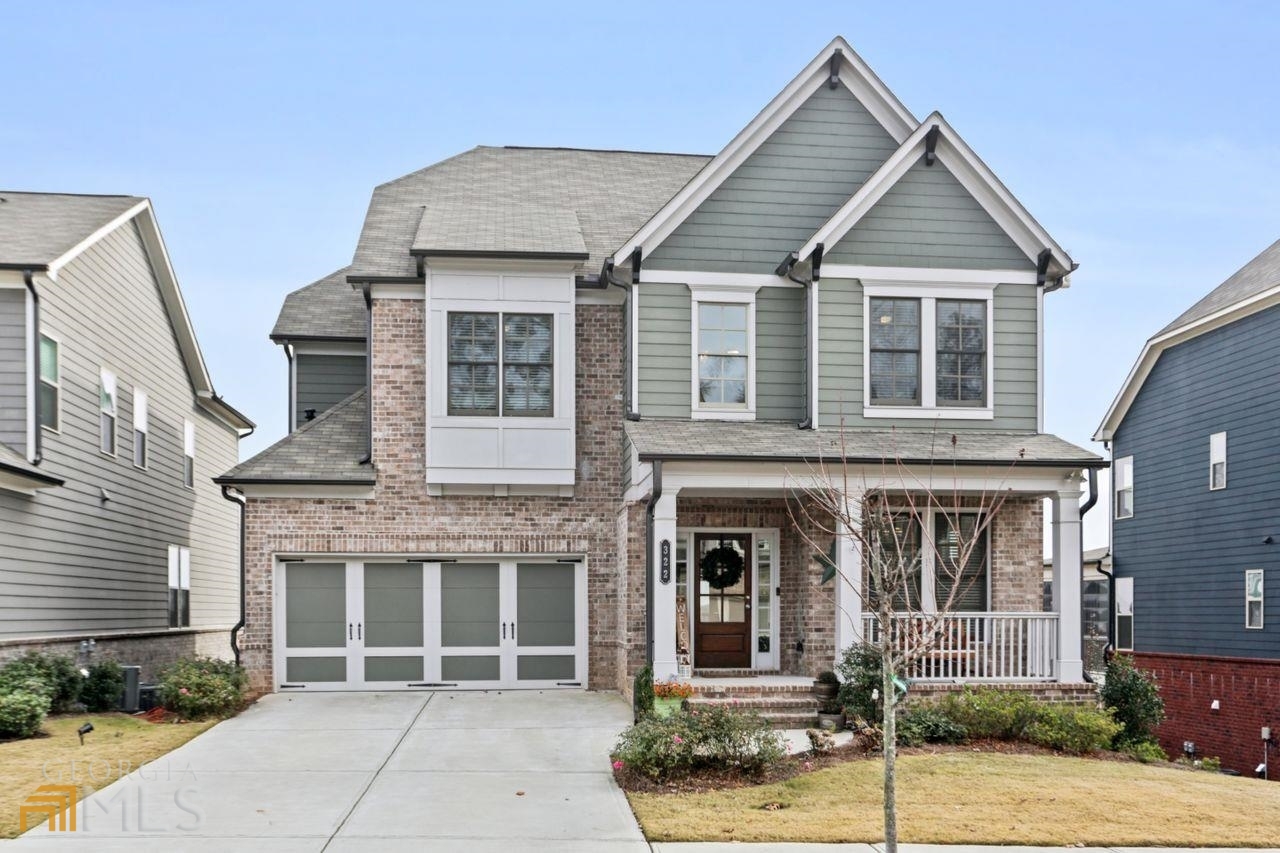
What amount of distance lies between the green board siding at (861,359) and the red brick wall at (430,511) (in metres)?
3.25

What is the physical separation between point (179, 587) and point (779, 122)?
14278 mm

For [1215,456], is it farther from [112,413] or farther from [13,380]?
[13,380]

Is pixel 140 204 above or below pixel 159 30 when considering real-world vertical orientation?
below

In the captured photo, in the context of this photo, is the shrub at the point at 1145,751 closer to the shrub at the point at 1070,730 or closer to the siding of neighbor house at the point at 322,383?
the shrub at the point at 1070,730

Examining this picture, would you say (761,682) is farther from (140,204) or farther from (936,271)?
(140,204)

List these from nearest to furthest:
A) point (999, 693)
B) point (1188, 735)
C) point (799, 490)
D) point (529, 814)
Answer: point (529, 814), point (999, 693), point (799, 490), point (1188, 735)

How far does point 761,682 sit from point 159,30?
48.6 ft

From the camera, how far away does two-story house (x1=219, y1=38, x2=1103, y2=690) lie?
58.0ft

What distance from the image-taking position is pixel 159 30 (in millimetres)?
21109

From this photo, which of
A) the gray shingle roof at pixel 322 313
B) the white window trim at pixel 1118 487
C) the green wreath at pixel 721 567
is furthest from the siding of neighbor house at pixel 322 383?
the white window trim at pixel 1118 487

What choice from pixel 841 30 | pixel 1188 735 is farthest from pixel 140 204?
pixel 1188 735

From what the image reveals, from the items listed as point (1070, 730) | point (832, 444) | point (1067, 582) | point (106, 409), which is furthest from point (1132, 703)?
point (106, 409)

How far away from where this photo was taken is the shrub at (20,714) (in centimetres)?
1376

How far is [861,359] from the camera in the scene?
17703mm
